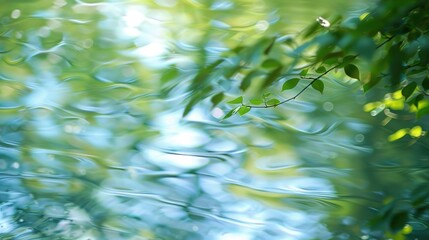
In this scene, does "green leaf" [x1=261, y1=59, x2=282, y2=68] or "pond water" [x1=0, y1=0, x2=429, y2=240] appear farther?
A: "pond water" [x1=0, y1=0, x2=429, y2=240]

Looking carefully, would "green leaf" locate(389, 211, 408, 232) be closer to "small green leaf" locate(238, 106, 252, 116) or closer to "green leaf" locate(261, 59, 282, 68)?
"small green leaf" locate(238, 106, 252, 116)

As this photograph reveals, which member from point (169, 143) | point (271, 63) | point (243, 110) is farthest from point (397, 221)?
point (169, 143)

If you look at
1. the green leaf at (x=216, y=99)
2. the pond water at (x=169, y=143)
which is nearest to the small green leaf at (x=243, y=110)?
the green leaf at (x=216, y=99)

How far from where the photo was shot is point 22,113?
1928 millimetres

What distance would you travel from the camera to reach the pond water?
1.84m

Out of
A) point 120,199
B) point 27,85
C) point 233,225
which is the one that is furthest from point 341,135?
point 27,85

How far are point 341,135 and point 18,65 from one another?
100 centimetres

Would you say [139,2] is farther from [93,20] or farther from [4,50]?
[4,50]

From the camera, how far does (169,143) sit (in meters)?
1.88

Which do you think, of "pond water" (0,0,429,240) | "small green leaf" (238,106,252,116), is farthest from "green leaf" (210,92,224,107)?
"pond water" (0,0,429,240)

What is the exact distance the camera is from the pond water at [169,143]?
1.84 metres

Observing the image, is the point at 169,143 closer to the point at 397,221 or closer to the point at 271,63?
the point at 397,221

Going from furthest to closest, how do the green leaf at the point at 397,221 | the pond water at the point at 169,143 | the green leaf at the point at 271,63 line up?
1. the pond water at the point at 169,143
2. the green leaf at the point at 397,221
3. the green leaf at the point at 271,63

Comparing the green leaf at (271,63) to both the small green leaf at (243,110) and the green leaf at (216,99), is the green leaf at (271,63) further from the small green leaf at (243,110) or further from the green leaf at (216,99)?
the small green leaf at (243,110)
